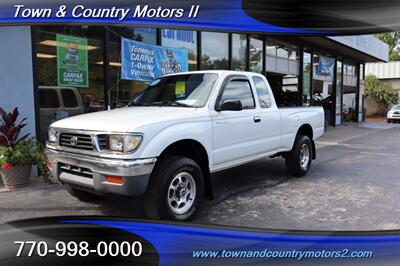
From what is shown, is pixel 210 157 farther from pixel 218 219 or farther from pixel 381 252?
pixel 381 252

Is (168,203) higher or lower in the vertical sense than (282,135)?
lower

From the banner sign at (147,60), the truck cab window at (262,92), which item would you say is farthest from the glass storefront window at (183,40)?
the truck cab window at (262,92)

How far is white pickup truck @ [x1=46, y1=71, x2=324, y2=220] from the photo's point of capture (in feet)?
13.3

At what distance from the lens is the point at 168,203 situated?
4312 millimetres

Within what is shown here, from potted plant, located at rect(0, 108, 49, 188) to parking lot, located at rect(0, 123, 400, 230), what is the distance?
24 cm

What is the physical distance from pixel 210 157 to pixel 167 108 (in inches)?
34.4

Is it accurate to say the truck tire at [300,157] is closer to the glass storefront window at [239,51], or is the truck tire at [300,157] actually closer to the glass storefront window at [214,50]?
the glass storefront window at [214,50]

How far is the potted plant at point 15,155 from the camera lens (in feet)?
20.5

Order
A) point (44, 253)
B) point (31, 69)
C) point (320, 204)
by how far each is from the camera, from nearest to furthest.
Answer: point (44, 253)
point (320, 204)
point (31, 69)

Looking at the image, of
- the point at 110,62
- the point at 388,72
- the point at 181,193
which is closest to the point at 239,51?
the point at 110,62

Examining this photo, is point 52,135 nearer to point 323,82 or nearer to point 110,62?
point 110,62

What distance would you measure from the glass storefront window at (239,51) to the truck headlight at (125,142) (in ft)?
29.8

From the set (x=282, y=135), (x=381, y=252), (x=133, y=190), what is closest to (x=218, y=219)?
(x=133, y=190)

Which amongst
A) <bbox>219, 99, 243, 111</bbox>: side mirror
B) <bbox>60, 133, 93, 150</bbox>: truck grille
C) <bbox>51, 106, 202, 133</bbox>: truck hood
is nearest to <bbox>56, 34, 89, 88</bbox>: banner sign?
<bbox>51, 106, 202, 133</bbox>: truck hood
